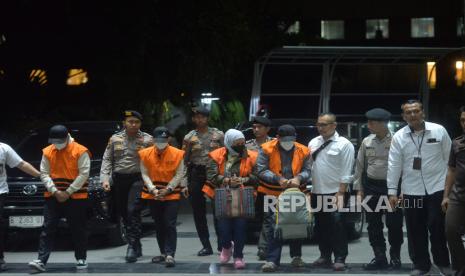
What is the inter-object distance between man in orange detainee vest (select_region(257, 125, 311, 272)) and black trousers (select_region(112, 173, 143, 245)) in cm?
177

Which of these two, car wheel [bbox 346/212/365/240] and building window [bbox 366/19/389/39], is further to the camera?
building window [bbox 366/19/389/39]

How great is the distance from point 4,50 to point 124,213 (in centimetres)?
886

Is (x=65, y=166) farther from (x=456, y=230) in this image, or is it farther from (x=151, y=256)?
(x=456, y=230)

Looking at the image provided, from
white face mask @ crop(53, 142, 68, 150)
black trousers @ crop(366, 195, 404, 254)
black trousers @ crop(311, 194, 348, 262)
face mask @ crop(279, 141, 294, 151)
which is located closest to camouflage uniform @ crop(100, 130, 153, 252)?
white face mask @ crop(53, 142, 68, 150)

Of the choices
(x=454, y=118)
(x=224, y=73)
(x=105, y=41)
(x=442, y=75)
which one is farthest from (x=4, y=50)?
(x=442, y=75)

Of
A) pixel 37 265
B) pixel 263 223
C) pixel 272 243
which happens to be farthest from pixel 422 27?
pixel 37 265

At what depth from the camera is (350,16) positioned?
4922 cm

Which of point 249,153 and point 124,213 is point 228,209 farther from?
point 124,213

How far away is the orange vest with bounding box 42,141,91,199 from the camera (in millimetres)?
10211

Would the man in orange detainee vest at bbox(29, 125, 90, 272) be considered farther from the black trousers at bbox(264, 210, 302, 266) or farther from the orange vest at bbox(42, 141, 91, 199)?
the black trousers at bbox(264, 210, 302, 266)

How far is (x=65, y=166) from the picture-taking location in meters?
10.2

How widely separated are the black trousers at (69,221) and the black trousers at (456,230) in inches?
165

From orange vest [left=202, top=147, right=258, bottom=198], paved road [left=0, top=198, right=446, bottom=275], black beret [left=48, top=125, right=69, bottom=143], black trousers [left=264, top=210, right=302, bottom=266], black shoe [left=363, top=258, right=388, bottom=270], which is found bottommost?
paved road [left=0, top=198, right=446, bottom=275]

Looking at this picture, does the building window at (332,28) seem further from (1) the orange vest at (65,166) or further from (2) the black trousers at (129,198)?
(1) the orange vest at (65,166)
